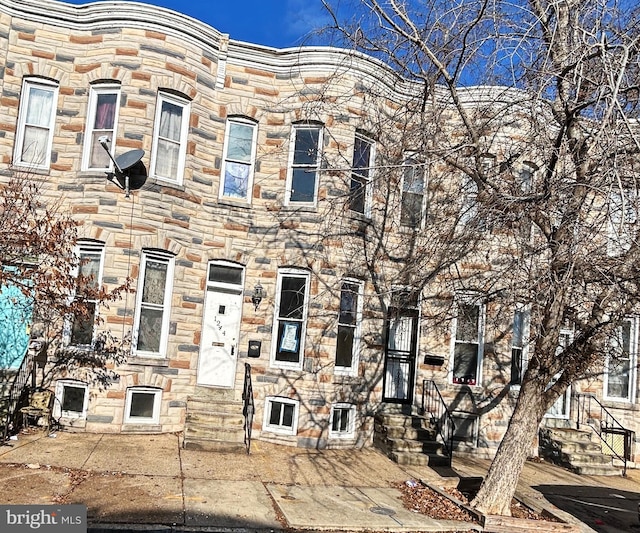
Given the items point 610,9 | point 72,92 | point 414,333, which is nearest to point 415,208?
point 414,333

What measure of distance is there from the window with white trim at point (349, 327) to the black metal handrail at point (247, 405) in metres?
1.93

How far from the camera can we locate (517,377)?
45.0ft

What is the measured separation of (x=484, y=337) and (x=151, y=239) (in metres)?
7.85

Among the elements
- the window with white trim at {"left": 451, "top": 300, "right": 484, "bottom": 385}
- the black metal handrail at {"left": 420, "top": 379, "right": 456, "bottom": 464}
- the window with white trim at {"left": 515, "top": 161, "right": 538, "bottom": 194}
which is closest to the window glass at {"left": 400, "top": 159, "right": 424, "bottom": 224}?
the window with white trim at {"left": 451, "top": 300, "right": 484, "bottom": 385}

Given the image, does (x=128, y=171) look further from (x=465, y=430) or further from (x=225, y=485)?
(x=465, y=430)

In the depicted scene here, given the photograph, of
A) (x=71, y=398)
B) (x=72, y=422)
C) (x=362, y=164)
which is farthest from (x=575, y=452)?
(x=71, y=398)

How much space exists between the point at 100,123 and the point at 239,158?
2.98 metres

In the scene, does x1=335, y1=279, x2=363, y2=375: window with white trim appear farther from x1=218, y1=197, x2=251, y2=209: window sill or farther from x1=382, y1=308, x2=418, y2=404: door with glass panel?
x1=218, y1=197, x2=251, y2=209: window sill

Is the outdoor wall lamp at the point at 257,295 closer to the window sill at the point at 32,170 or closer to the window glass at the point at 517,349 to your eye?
the window sill at the point at 32,170

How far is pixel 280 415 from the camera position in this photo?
1199 cm

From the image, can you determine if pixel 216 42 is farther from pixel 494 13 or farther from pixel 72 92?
pixel 494 13

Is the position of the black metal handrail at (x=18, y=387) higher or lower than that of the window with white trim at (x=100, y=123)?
lower

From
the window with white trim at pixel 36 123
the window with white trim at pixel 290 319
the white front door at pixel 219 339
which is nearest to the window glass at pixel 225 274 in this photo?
the white front door at pixel 219 339

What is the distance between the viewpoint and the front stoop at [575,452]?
41.5 ft
